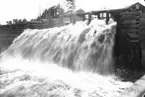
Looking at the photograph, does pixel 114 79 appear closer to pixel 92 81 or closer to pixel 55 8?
pixel 92 81

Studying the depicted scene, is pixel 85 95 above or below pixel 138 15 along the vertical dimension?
below

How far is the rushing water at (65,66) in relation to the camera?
6.59 metres

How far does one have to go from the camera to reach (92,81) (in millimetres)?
7891

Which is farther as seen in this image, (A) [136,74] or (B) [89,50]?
(B) [89,50]

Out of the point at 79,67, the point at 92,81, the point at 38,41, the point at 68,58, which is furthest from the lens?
the point at 38,41

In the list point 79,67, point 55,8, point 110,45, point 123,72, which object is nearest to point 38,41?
point 79,67

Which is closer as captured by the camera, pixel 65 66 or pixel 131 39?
pixel 131 39

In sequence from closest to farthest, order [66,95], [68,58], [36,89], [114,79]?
[66,95] < [36,89] < [114,79] < [68,58]

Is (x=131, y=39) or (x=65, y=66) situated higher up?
(x=131, y=39)

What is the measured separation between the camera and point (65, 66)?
435 inches

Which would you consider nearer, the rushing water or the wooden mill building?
the rushing water

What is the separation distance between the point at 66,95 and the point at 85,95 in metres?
0.64

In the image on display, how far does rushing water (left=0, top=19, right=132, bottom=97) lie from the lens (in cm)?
659

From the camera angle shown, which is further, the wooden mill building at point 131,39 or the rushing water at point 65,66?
the wooden mill building at point 131,39
